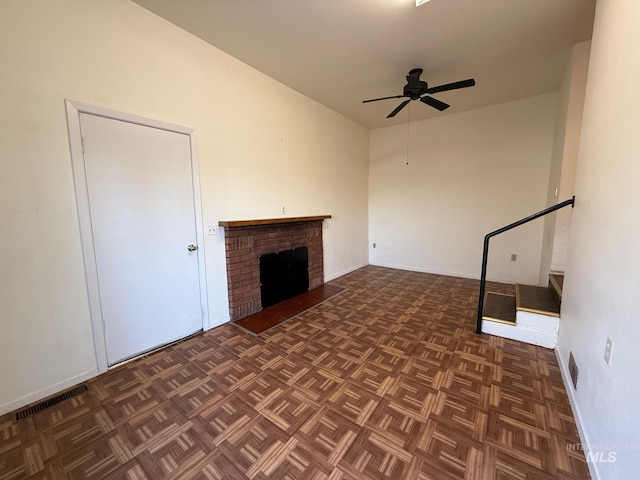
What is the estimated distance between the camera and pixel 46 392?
187cm

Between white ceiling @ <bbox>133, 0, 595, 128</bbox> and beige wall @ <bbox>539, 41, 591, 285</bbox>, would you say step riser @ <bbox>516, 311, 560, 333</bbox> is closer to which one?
beige wall @ <bbox>539, 41, 591, 285</bbox>

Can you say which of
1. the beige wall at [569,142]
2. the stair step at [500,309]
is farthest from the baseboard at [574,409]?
the beige wall at [569,142]

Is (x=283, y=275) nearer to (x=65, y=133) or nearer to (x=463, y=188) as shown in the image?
(x=65, y=133)

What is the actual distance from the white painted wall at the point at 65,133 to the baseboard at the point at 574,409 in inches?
120

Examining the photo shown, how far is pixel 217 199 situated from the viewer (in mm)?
2854

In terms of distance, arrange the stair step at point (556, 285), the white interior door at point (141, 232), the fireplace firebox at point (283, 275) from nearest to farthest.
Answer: the white interior door at point (141, 232), the stair step at point (556, 285), the fireplace firebox at point (283, 275)

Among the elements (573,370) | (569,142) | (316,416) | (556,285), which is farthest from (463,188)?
(316,416)

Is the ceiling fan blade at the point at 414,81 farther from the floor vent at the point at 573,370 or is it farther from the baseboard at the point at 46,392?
Answer: the baseboard at the point at 46,392

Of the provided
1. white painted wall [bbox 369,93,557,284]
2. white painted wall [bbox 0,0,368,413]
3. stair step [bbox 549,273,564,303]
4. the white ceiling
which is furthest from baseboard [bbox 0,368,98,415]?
white painted wall [bbox 369,93,557,284]

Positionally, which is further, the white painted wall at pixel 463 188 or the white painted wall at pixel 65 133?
the white painted wall at pixel 463 188

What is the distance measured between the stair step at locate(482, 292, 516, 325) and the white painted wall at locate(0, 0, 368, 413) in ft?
9.85

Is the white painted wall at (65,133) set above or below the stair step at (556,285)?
above

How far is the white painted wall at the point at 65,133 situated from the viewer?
1.68m

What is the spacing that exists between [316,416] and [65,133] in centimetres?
267
